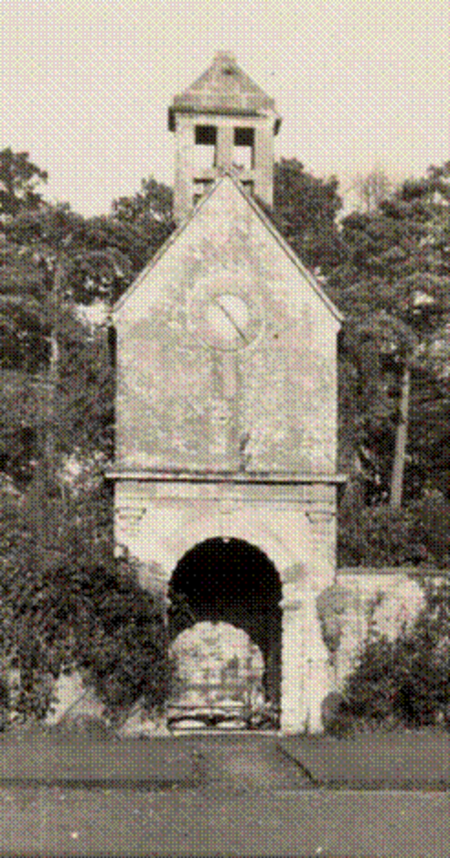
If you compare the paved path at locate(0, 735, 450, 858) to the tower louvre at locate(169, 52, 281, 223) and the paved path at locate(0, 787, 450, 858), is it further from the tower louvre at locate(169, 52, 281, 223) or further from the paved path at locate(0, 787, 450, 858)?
the tower louvre at locate(169, 52, 281, 223)

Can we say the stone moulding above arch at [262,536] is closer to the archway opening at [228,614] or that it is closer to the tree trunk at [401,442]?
the archway opening at [228,614]

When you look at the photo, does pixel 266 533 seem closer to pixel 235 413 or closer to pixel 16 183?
pixel 235 413

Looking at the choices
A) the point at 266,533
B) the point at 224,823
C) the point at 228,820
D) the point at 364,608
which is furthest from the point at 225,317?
the point at 224,823

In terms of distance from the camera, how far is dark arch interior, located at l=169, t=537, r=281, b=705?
2244cm

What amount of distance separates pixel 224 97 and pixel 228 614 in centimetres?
980

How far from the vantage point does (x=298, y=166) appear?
134 ft

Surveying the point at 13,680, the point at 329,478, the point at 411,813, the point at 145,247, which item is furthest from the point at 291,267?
the point at 145,247

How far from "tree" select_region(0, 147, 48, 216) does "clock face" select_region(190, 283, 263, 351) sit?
20.7m

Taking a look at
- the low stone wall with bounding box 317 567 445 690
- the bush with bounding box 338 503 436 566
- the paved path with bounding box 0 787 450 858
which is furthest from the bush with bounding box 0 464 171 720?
the bush with bounding box 338 503 436 566

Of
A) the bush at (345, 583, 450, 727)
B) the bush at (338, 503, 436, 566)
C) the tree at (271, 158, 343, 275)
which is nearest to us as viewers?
Answer: the bush at (345, 583, 450, 727)

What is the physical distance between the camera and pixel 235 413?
1964 cm

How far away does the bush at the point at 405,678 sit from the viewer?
18.0 meters

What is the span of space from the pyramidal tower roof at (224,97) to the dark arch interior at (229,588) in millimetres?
8063

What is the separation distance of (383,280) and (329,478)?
19.5 m
